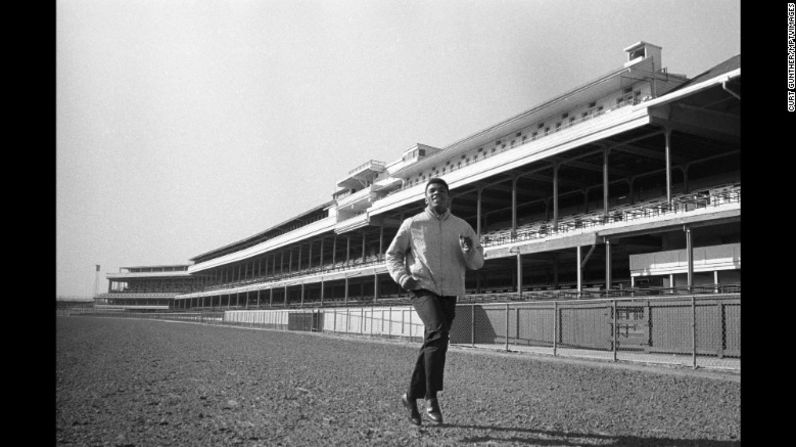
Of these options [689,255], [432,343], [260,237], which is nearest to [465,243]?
[432,343]

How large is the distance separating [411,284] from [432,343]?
47cm

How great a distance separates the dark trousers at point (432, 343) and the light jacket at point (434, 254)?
0.27 feet

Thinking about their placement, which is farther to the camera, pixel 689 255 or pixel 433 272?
pixel 689 255

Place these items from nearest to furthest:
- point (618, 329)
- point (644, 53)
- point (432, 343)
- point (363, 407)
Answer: point (432, 343) → point (363, 407) → point (618, 329) → point (644, 53)

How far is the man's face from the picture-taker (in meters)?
4.63

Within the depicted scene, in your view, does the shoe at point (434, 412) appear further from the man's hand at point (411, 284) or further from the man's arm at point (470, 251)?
the man's arm at point (470, 251)

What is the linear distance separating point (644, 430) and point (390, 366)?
250 inches

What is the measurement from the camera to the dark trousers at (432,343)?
14.4 ft

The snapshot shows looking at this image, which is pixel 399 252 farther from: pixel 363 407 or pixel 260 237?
pixel 260 237

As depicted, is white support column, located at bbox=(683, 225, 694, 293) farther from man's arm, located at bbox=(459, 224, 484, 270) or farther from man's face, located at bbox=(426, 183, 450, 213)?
man's face, located at bbox=(426, 183, 450, 213)

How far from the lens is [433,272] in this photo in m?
4.51

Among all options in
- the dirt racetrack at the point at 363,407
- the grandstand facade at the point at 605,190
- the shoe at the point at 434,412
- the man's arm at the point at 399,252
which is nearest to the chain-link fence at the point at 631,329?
the grandstand facade at the point at 605,190

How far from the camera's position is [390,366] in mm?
10422
